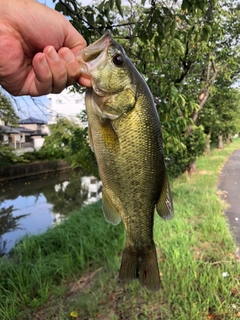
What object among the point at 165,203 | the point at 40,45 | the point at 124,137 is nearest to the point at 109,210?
the point at 165,203

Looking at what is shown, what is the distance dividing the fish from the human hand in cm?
11

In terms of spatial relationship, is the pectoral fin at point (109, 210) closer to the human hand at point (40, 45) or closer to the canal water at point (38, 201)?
the human hand at point (40, 45)

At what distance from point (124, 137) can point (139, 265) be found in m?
0.80

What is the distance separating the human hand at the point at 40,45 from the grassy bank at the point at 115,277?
296cm

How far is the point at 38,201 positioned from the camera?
595 inches

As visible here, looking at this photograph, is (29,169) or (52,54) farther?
(29,169)

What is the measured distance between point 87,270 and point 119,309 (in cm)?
138

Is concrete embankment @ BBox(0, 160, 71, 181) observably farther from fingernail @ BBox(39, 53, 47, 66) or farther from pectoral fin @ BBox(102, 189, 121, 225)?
fingernail @ BBox(39, 53, 47, 66)

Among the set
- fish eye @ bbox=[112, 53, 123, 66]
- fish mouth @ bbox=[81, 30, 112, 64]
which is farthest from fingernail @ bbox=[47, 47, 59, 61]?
fish eye @ bbox=[112, 53, 123, 66]

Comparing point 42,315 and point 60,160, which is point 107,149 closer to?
point 42,315

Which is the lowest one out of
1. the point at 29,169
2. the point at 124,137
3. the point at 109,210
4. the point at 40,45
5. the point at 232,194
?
the point at 29,169

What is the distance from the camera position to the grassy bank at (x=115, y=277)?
372cm

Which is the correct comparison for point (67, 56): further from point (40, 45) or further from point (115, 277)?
point (115, 277)

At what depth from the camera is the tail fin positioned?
183 centimetres
